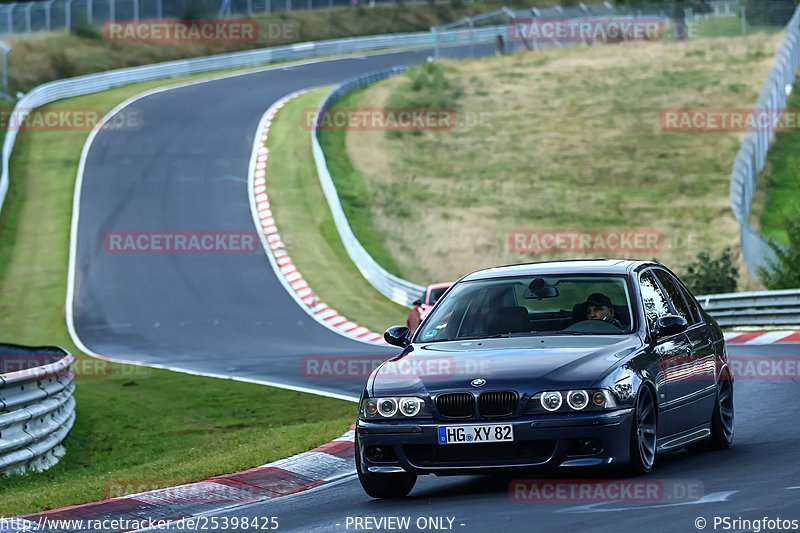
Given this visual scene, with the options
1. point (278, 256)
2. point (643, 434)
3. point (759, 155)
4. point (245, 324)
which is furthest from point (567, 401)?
point (759, 155)

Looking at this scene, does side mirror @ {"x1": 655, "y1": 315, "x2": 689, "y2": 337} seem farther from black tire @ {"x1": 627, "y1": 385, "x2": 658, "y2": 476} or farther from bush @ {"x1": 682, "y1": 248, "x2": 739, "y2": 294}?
bush @ {"x1": 682, "y1": 248, "x2": 739, "y2": 294}

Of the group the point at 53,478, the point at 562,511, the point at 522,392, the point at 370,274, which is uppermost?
the point at 522,392

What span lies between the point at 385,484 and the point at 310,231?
101ft

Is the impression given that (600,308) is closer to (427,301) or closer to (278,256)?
(427,301)

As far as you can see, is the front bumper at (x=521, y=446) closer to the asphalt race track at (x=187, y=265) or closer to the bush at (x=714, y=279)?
the asphalt race track at (x=187, y=265)

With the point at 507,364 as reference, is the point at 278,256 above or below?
below

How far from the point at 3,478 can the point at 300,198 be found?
30819 millimetres

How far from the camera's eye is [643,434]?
9234 millimetres

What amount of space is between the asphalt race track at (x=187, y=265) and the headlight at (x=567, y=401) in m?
10.5

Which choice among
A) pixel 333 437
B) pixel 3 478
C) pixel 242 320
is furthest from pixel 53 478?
pixel 242 320

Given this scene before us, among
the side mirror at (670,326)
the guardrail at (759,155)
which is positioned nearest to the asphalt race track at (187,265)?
the guardrail at (759,155)

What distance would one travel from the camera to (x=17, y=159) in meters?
46.5

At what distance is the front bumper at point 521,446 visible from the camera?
870 centimetres

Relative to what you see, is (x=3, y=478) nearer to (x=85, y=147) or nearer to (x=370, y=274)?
(x=370, y=274)
